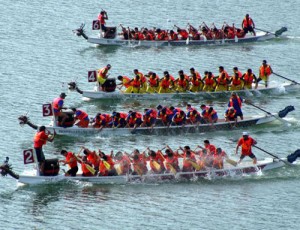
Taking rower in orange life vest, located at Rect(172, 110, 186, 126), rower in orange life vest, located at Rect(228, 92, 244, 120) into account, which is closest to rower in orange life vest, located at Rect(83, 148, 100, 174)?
rower in orange life vest, located at Rect(172, 110, 186, 126)

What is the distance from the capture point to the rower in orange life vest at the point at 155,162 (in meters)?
48.2

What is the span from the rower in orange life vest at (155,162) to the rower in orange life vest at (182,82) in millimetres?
12272

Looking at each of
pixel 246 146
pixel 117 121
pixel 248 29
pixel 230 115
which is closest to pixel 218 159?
pixel 246 146

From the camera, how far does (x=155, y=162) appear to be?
158ft

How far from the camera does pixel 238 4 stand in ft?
265

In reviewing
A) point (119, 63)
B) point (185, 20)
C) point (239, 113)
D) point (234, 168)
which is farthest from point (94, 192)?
point (185, 20)

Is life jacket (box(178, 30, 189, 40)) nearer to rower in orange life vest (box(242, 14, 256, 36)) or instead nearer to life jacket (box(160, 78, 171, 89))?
rower in orange life vest (box(242, 14, 256, 36))

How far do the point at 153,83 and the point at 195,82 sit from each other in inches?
96.7

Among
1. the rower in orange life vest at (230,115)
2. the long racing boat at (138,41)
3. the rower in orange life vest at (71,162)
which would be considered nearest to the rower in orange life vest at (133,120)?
the rower in orange life vest at (230,115)

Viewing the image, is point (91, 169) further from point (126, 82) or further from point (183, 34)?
point (183, 34)

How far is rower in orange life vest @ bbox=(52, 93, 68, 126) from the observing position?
53.0m

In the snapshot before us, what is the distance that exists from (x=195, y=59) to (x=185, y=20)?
9136mm

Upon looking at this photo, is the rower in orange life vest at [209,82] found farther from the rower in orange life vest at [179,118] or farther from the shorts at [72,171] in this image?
the shorts at [72,171]

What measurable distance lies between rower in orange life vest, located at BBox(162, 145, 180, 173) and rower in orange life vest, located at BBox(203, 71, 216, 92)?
1252 cm
